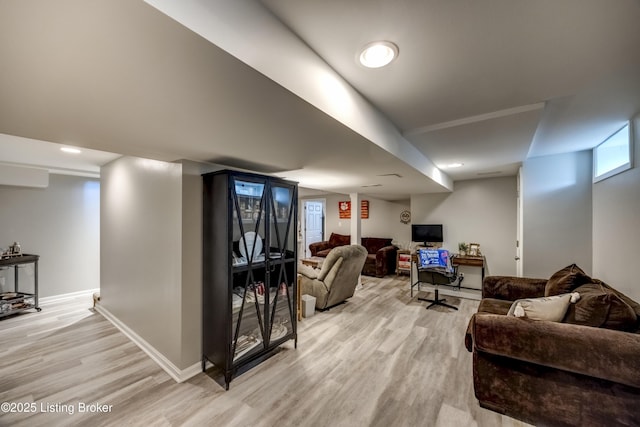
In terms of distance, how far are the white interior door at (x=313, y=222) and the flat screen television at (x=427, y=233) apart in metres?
3.68

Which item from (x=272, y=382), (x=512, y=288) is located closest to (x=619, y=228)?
(x=512, y=288)

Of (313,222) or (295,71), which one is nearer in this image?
(295,71)

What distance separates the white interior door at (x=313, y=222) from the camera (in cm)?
803

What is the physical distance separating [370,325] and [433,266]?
1.51m

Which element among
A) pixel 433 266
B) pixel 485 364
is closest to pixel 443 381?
pixel 485 364

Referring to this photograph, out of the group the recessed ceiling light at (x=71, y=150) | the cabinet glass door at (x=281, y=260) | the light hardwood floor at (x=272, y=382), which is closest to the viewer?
the light hardwood floor at (x=272, y=382)

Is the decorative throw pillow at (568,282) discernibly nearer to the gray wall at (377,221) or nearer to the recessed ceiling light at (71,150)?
the gray wall at (377,221)

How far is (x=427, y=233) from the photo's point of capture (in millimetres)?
5047

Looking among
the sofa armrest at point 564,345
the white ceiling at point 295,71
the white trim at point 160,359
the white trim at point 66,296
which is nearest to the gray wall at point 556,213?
the white ceiling at point 295,71

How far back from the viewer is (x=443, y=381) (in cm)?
222

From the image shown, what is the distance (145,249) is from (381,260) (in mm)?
4847

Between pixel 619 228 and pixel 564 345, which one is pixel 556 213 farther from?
pixel 564 345

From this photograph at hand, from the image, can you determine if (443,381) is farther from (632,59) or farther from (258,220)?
(632,59)

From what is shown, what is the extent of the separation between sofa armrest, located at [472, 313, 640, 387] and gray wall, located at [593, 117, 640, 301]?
92cm
